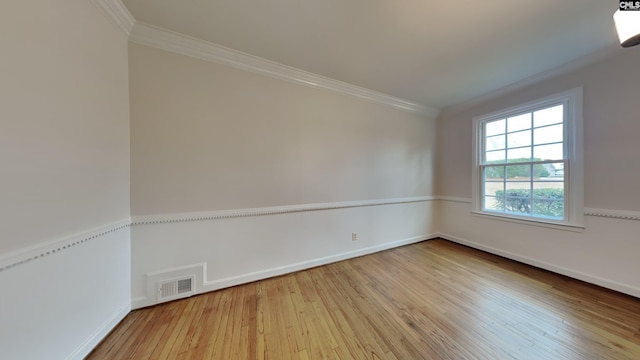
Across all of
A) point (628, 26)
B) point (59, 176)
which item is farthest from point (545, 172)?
point (59, 176)

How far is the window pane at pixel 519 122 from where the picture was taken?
2.64m

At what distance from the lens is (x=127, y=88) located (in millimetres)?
1629

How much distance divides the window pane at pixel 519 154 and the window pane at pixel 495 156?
80 mm

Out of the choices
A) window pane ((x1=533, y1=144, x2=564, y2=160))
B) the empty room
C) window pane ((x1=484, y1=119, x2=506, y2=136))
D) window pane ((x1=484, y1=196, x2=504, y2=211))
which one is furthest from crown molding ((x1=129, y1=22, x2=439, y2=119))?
window pane ((x1=484, y1=196, x2=504, y2=211))

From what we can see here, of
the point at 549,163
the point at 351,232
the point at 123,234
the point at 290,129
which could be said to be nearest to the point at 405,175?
the point at 351,232

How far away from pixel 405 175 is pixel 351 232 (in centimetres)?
142

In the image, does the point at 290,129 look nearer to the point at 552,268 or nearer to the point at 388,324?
the point at 388,324

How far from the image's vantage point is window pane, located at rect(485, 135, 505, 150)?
292 centimetres

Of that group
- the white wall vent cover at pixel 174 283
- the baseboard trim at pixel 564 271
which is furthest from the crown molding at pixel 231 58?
the baseboard trim at pixel 564 271

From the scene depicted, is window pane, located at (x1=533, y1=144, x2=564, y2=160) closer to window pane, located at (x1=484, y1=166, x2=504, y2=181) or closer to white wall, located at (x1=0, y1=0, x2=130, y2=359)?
window pane, located at (x1=484, y1=166, x2=504, y2=181)

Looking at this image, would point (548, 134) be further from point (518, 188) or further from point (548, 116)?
point (518, 188)

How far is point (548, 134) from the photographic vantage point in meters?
2.45

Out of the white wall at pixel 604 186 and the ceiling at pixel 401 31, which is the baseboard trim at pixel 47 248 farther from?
the white wall at pixel 604 186

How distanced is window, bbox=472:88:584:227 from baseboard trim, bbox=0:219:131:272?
4.50 meters
